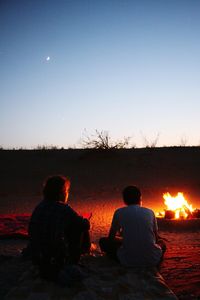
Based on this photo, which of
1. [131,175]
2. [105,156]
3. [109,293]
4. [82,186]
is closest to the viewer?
[109,293]

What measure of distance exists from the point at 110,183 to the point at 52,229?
42.1ft

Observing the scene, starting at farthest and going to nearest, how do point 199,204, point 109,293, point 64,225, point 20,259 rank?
point 199,204, point 20,259, point 64,225, point 109,293

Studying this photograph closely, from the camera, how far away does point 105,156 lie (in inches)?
928

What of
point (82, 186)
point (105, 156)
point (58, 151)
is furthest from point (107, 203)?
point (58, 151)

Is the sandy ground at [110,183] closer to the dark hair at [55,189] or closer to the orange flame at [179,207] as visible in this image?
the orange flame at [179,207]

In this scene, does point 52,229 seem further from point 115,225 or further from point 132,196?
point 132,196

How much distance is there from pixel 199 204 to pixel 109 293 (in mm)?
8538

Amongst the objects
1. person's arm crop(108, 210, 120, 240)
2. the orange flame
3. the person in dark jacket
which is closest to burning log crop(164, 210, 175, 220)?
the orange flame

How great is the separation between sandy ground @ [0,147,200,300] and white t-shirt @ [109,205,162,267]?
1.42ft

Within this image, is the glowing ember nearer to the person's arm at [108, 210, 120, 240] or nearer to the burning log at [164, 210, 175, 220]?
the burning log at [164, 210, 175, 220]

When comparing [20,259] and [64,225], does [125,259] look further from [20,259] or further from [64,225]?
[20,259]

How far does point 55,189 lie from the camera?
17.4ft

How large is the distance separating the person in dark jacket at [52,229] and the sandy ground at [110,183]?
575 millimetres

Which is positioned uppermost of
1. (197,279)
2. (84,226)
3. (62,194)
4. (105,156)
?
(105,156)
